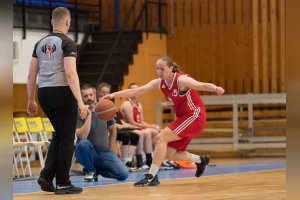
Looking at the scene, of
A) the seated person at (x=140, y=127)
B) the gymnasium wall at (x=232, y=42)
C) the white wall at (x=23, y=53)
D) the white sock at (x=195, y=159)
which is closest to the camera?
the white sock at (x=195, y=159)

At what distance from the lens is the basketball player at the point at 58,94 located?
20.8ft

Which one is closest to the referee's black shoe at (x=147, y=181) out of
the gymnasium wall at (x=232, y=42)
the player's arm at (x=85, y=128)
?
the player's arm at (x=85, y=128)

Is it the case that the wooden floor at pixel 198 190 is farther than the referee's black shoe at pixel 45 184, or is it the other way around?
the referee's black shoe at pixel 45 184

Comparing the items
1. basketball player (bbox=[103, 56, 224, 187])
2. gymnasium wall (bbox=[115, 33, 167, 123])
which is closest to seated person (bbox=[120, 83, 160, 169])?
basketball player (bbox=[103, 56, 224, 187])

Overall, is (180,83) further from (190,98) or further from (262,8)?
(262,8)

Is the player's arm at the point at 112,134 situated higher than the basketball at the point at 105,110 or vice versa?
the basketball at the point at 105,110

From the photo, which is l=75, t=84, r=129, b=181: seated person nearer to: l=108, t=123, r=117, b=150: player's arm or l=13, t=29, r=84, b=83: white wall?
l=108, t=123, r=117, b=150: player's arm

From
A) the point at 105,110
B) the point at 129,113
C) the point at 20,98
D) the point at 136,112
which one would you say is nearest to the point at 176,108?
the point at 105,110

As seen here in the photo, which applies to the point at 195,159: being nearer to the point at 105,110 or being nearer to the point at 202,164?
the point at 202,164

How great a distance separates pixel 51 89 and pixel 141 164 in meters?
5.61

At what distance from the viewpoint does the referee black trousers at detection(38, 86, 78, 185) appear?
6.33m

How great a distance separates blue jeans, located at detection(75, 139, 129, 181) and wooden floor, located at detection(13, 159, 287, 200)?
18.0 inches

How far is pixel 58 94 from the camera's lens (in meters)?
6.34

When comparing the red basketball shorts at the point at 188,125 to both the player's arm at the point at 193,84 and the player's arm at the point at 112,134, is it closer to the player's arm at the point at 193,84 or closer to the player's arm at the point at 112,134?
the player's arm at the point at 193,84
